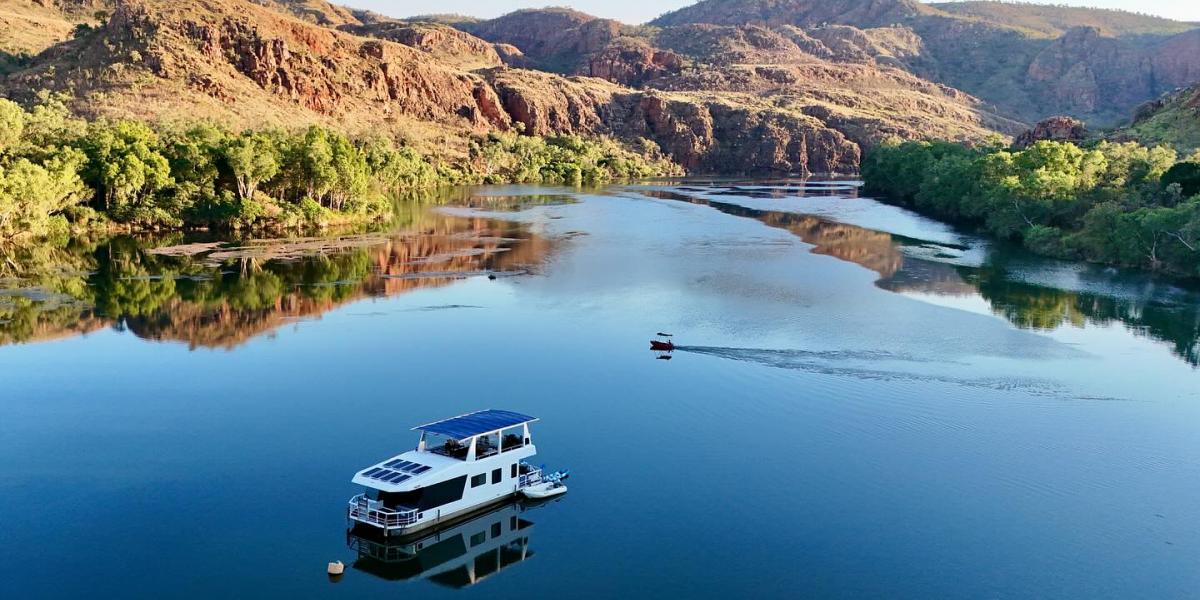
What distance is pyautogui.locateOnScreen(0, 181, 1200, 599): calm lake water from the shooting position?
79.8 feet

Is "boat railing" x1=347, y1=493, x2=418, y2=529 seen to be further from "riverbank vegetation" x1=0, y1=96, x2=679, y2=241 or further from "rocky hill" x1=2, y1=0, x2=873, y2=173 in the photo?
"rocky hill" x1=2, y1=0, x2=873, y2=173

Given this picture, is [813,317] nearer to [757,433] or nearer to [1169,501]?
[757,433]

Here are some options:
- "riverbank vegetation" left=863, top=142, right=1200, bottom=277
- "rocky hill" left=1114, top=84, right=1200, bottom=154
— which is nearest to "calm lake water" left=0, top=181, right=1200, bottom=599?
"riverbank vegetation" left=863, top=142, right=1200, bottom=277

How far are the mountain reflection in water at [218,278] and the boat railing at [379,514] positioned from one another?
2141 centimetres

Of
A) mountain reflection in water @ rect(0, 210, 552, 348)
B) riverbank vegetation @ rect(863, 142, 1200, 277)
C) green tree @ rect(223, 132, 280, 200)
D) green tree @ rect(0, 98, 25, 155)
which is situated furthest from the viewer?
green tree @ rect(223, 132, 280, 200)

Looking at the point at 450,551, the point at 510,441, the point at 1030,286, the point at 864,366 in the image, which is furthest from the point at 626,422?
the point at 1030,286

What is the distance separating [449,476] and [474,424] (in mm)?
2506

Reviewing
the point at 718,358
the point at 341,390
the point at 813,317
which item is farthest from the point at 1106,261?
the point at 341,390

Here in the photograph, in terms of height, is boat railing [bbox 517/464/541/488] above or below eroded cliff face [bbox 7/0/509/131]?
below

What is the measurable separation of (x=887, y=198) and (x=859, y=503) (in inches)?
4418

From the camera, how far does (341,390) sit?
37312 mm

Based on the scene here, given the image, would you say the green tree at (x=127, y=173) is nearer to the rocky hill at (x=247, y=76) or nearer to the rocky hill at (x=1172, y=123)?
the rocky hill at (x=247, y=76)

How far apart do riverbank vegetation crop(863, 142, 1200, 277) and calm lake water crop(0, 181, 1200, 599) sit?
431cm

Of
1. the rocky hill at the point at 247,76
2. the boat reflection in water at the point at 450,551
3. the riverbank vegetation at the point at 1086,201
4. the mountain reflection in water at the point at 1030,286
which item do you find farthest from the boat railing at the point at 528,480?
the rocky hill at the point at 247,76
